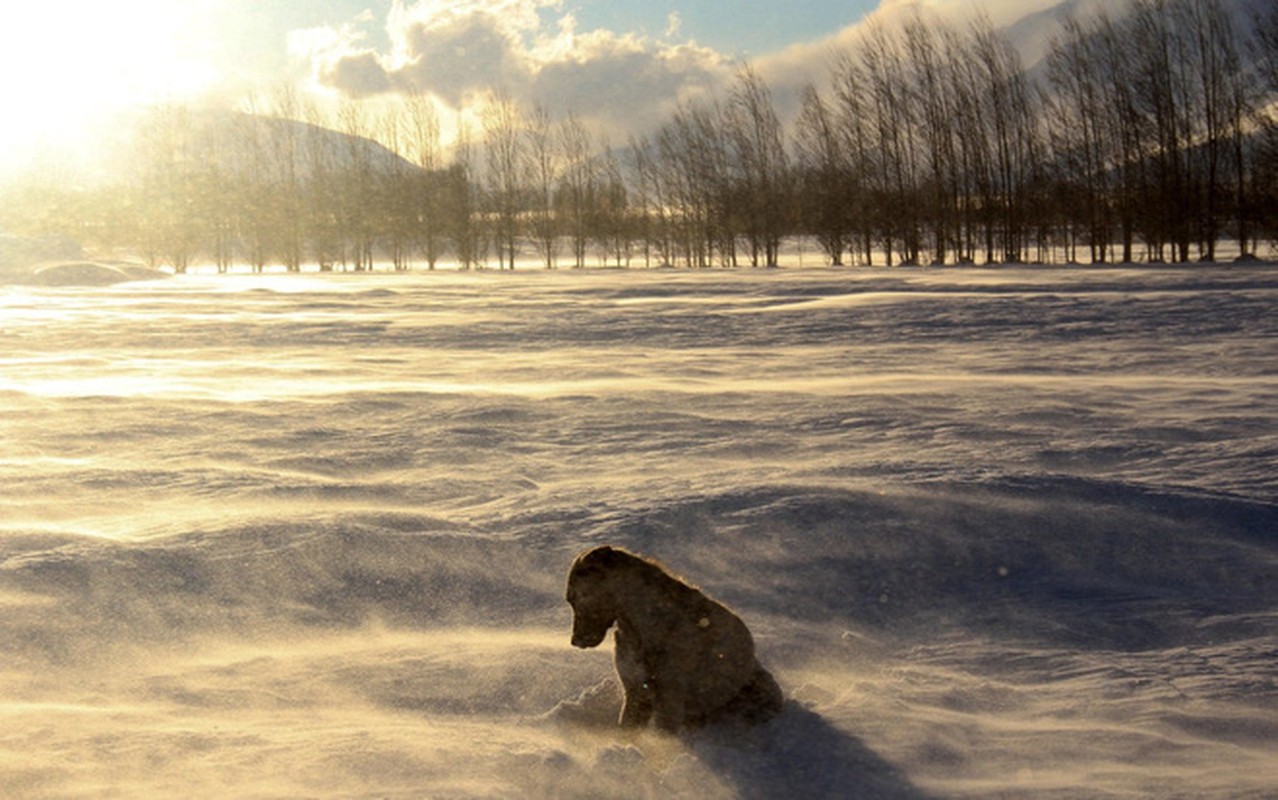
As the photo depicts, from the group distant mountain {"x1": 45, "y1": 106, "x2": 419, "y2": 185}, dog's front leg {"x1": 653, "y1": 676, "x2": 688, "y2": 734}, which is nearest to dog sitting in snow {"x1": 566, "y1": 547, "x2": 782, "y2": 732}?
dog's front leg {"x1": 653, "y1": 676, "x2": 688, "y2": 734}

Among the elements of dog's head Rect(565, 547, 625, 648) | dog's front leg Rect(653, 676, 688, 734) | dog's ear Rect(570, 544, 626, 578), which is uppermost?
dog's ear Rect(570, 544, 626, 578)

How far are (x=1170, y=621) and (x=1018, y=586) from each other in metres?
0.40

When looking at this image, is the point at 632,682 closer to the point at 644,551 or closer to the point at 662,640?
the point at 662,640

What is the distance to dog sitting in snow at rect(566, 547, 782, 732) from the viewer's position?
202cm

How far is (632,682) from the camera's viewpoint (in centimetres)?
204

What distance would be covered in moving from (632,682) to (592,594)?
0.66ft

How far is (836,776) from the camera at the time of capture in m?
1.88

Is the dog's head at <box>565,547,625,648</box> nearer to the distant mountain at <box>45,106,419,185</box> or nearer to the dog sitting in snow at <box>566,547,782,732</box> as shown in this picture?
the dog sitting in snow at <box>566,547,782,732</box>

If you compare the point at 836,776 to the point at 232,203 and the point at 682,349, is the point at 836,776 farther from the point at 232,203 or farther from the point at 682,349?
the point at 232,203

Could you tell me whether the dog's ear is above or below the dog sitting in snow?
above

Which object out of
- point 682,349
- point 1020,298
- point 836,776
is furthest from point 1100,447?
point 1020,298

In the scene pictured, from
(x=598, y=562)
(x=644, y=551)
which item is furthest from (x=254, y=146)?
(x=598, y=562)

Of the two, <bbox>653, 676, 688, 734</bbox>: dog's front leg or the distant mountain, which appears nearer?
<bbox>653, 676, 688, 734</bbox>: dog's front leg

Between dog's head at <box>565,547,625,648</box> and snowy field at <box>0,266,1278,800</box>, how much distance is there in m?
0.23
